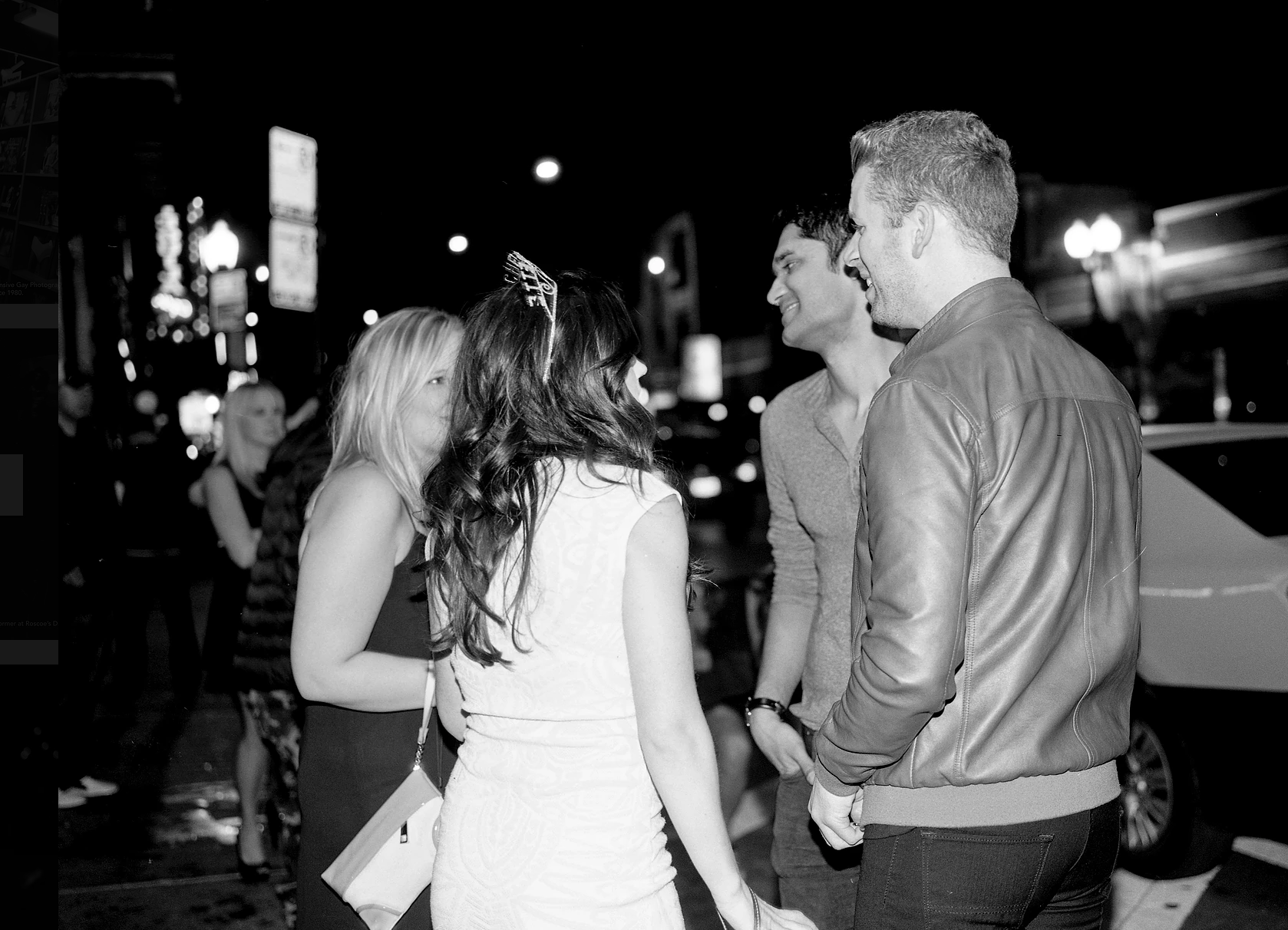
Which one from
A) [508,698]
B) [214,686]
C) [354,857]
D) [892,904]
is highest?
[508,698]

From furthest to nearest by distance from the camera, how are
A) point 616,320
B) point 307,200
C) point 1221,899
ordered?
point 307,200 < point 1221,899 < point 616,320

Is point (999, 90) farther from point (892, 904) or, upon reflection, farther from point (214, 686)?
point (892, 904)

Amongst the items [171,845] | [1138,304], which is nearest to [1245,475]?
[171,845]

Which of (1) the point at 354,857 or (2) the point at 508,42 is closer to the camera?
(1) the point at 354,857

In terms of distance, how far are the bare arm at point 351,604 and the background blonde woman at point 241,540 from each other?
2.35 metres

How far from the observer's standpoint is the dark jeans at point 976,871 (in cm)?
180

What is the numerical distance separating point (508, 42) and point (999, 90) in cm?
426

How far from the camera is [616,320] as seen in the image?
2.04m

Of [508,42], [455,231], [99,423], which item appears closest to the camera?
[99,423]

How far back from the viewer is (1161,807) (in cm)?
460

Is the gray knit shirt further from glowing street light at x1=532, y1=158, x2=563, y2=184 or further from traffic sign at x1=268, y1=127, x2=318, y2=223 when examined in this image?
glowing street light at x1=532, y1=158, x2=563, y2=184

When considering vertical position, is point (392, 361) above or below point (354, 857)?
above

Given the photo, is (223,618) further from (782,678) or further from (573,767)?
(573,767)

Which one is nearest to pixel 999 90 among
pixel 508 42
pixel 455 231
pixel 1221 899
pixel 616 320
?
pixel 508 42
